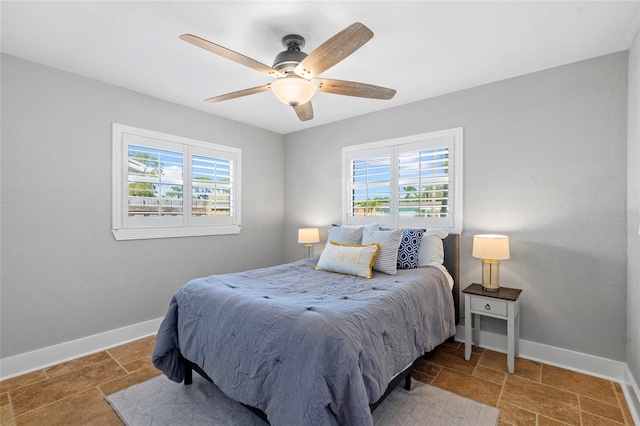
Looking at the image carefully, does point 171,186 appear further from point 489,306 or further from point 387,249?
point 489,306

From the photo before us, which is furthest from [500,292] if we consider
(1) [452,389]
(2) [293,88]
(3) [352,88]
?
(2) [293,88]

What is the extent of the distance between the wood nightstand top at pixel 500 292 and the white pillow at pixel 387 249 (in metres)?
0.73

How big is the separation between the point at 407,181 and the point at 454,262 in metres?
1.03

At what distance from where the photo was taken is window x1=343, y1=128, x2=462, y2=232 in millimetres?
3246

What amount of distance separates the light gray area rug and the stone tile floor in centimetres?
10

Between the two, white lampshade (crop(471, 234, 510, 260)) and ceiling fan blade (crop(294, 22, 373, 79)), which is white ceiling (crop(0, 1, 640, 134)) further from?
white lampshade (crop(471, 234, 510, 260))

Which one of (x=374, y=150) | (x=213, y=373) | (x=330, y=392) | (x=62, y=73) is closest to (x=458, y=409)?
(x=330, y=392)

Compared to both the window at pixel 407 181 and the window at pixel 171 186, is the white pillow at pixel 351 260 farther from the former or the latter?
the window at pixel 171 186

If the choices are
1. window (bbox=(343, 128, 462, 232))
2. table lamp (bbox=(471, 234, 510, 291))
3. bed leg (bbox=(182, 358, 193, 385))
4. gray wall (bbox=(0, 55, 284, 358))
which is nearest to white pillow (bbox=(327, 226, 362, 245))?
window (bbox=(343, 128, 462, 232))

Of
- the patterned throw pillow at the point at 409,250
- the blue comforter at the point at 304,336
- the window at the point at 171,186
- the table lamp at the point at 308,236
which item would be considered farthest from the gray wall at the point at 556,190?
the window at the point at 171,186

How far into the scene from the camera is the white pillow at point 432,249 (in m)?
2.96

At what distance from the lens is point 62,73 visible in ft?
9.01

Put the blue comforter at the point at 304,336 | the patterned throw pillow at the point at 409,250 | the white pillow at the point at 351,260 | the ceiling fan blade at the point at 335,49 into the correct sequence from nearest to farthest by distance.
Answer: the blue comforter at the point at 304,336 → the ceiling fan blade at the point at 335,49 → the white pillow at the point at 351,260 → the patterned throw pillow at the point at 409,250

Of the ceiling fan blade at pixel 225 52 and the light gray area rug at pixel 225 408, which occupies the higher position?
the ceiling fan blade at pixel 225 52
